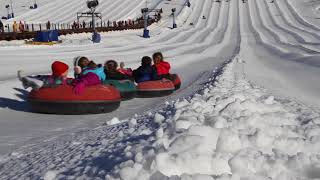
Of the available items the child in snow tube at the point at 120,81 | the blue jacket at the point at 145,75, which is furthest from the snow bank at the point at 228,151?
the blue jacket at the point at 145,75

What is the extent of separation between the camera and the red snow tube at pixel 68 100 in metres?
7.91

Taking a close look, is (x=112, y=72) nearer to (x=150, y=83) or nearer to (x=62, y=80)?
(x=150, y=83)

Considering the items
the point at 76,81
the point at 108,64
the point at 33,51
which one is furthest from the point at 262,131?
the point at 33,51

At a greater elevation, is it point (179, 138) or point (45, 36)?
point (179, 138)

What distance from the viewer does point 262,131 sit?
4.39m

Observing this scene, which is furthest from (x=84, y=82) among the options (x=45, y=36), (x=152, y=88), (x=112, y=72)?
(x=45, y=36)

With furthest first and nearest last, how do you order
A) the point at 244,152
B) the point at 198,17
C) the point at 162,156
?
the point at 198,17 → the point at 244,152 → the point at 162,156

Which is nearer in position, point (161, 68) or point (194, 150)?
point (194, 150)

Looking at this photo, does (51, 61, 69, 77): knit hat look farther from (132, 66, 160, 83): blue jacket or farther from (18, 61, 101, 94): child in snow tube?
(132, 66, 160, 83): blue jacket

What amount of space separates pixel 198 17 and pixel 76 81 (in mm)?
45238

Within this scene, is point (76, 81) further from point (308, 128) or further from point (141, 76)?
point (308, 128)

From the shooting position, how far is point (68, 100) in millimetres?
7898

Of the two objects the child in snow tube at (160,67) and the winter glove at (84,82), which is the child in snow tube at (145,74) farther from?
the winter glove at (84,82)

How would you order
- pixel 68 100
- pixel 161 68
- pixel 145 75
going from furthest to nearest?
pixel 161 68
pixel 145 75
pixel 68 100
